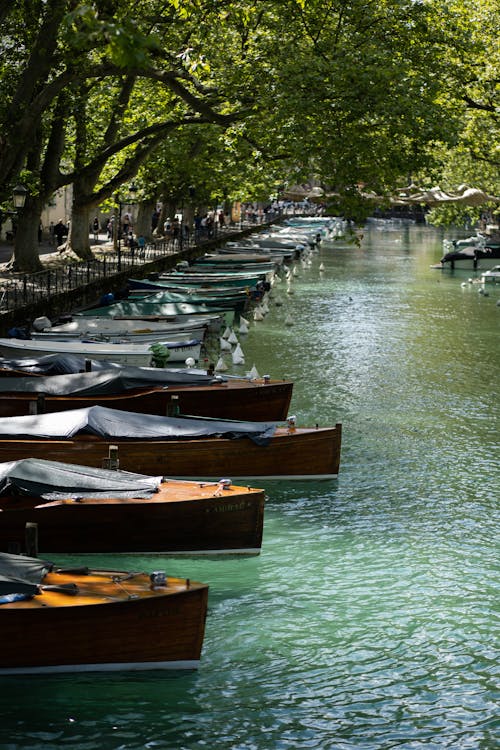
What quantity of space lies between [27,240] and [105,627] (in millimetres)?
29254

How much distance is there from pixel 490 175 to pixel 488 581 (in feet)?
126

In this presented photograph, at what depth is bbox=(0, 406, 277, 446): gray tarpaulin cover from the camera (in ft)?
58.1

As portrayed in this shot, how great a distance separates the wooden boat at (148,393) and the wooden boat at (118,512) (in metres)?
4.92

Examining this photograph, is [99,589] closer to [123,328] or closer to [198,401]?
[198,401]

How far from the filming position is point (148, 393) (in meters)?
21.1

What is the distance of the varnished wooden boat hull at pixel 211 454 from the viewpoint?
17.5m

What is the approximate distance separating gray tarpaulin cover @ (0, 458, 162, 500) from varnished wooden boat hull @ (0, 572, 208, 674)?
8.61 ft

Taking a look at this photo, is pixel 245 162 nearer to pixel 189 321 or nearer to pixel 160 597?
pixel 189 321

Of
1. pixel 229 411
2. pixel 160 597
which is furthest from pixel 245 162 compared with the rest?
pixel 160 597

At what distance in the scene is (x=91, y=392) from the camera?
2083 cm

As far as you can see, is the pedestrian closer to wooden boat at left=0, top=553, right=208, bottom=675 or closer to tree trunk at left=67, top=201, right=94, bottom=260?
tree trunk at left=67, top=201, right=94, bottom=260

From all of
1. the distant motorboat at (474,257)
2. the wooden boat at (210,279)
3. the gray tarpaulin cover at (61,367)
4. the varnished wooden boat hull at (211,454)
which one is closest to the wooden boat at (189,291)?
the wooden boat at (210,279)

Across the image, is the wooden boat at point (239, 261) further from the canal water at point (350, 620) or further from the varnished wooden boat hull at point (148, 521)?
the varnished wooden boat hull at point (148, 521)

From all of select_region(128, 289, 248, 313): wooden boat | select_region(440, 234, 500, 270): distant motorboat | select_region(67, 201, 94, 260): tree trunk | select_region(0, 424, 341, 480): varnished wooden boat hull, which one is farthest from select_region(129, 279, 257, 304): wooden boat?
select_region(440, 234, 500, 270): distant motorboat
